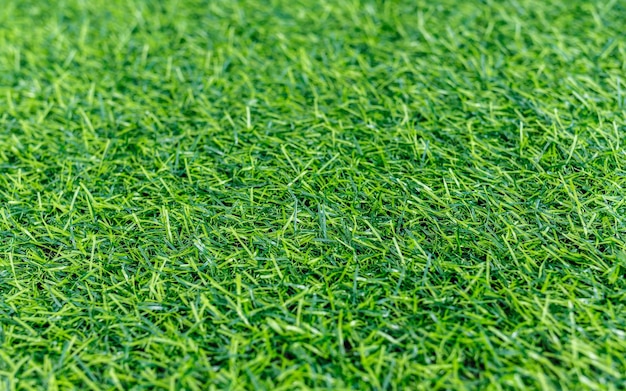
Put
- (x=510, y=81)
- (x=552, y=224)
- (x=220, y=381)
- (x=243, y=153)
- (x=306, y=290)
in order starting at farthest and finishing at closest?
(x=510, y=81) < (x=243, y=153) < (x=552, y=224) < (x=306, y=290) < (x=220, y=381)

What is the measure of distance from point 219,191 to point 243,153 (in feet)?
0.72

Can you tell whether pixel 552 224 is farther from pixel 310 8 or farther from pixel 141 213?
pixel 310 8

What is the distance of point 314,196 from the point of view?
7.43ft

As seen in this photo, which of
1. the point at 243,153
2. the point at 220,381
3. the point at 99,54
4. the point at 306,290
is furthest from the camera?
the point at 99,54

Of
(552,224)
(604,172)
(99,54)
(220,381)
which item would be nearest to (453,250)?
(552,224)

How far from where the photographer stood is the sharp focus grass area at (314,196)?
181 cm

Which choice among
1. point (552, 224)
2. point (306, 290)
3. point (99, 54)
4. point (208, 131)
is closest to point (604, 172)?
point (552, 224)

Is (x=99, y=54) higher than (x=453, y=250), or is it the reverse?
(x=99, y=54)

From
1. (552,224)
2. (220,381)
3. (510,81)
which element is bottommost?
(220,381)

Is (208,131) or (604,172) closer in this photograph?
(604,172)

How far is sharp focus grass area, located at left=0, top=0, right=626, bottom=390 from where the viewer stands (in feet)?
5.94

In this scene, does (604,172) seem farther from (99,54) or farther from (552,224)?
(99,54)

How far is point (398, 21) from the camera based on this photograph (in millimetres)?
3082

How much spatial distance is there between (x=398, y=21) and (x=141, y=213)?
157cm
